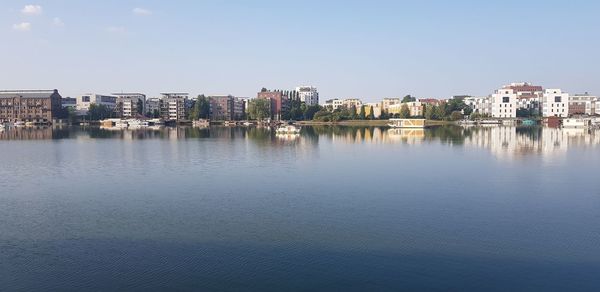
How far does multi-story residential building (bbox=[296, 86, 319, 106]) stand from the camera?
10494cm

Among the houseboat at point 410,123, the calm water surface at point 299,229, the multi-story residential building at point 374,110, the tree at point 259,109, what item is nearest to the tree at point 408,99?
the multi-story residential building at point 374,110

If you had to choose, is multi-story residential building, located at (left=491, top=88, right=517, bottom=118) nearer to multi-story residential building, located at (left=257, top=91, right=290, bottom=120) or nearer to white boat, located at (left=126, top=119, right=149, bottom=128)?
multi-story residential building, located at (left=257, top=91, right=290, bottom=120)

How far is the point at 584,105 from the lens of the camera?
79188 millimetres

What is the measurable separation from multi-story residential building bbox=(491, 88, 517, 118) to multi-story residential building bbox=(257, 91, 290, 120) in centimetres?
3387

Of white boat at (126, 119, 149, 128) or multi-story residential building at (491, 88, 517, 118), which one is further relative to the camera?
multi-story residential building at (491, 88, 517, 118)

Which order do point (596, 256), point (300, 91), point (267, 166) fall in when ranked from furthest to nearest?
1. point (300, 91)
2. point (267, 166)
3. point (596, 256)

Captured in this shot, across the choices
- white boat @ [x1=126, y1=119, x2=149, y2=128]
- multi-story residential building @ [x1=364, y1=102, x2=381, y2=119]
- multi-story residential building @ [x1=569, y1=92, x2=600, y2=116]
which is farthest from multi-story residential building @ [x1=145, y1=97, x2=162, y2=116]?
multi-story residential building @ [x1=569, y1=92, x2=600, y2=116]

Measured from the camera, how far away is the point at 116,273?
7.11 meters

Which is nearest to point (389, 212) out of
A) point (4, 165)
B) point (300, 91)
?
point (4, 165)

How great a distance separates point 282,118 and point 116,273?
7553 cm

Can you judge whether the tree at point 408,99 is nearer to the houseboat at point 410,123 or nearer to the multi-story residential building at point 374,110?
the multi-story residential building at point 374,110

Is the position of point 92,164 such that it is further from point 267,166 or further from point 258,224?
point 258,224

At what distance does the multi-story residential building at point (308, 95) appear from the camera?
105 metres

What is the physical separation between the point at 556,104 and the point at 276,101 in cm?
4364
